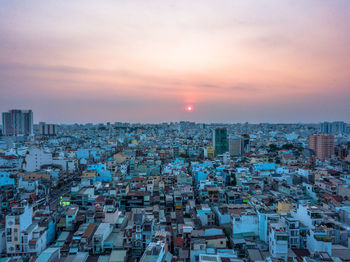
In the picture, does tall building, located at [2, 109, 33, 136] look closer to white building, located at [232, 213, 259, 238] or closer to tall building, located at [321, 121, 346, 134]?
white building, located at [232, 213, 259, 238]

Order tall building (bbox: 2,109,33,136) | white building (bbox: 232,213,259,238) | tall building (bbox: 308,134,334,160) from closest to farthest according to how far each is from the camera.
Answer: white building (bbox: 232,213,259,238) → tall building (bbox: 308,134,334,160) → tall building (bbox: 2,109,33,136)

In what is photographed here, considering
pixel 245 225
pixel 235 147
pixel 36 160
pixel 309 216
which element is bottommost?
pixel 245 225

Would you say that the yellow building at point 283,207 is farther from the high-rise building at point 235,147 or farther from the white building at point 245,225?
the high-rise building at point 235,147

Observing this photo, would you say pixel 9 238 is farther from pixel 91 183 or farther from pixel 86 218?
pixel 91 183

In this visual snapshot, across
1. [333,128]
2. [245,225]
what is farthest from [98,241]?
[333,128]

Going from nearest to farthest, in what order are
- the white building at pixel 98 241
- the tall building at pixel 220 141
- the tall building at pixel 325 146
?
the white building at pixel 98 241
the tall building at pixel 325 146
the tall building at pixel 220 141

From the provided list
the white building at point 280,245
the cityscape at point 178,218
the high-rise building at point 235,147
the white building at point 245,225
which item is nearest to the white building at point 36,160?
the cityscape at point 178,218

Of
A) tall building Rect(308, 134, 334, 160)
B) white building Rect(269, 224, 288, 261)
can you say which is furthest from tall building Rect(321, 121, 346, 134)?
white building Rect(269, 224, 288, 261)

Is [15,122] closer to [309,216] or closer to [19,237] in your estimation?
[19,237]
